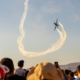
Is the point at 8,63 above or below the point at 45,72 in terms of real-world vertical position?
above

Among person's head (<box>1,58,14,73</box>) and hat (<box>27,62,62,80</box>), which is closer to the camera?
hat (<box>27,62,62,80</box>)

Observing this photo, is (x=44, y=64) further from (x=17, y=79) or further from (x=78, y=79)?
(x=78, y=79)

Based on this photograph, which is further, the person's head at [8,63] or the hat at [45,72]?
the person's head at [8,63]

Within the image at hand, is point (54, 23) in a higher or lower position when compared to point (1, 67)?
higher

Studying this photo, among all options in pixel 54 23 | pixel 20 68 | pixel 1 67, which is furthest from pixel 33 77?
pixel 54 23

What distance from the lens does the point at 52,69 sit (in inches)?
101

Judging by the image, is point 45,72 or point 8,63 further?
point 8,63

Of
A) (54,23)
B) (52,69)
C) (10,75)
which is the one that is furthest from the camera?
(54,23)

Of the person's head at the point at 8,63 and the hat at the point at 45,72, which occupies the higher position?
the person's head at the point at 8,63

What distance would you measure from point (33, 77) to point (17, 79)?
912 mm

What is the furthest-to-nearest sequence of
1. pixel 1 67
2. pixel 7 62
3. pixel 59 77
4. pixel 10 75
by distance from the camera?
pixel 10 75, pixel 7 62, pixel 59 77, pixel 1 67

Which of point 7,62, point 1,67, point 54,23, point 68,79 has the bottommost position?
point 68,79

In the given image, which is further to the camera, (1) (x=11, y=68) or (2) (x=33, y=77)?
(1) (x=11, y=68)

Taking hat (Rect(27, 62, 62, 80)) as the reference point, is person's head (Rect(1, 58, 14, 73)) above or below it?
above
